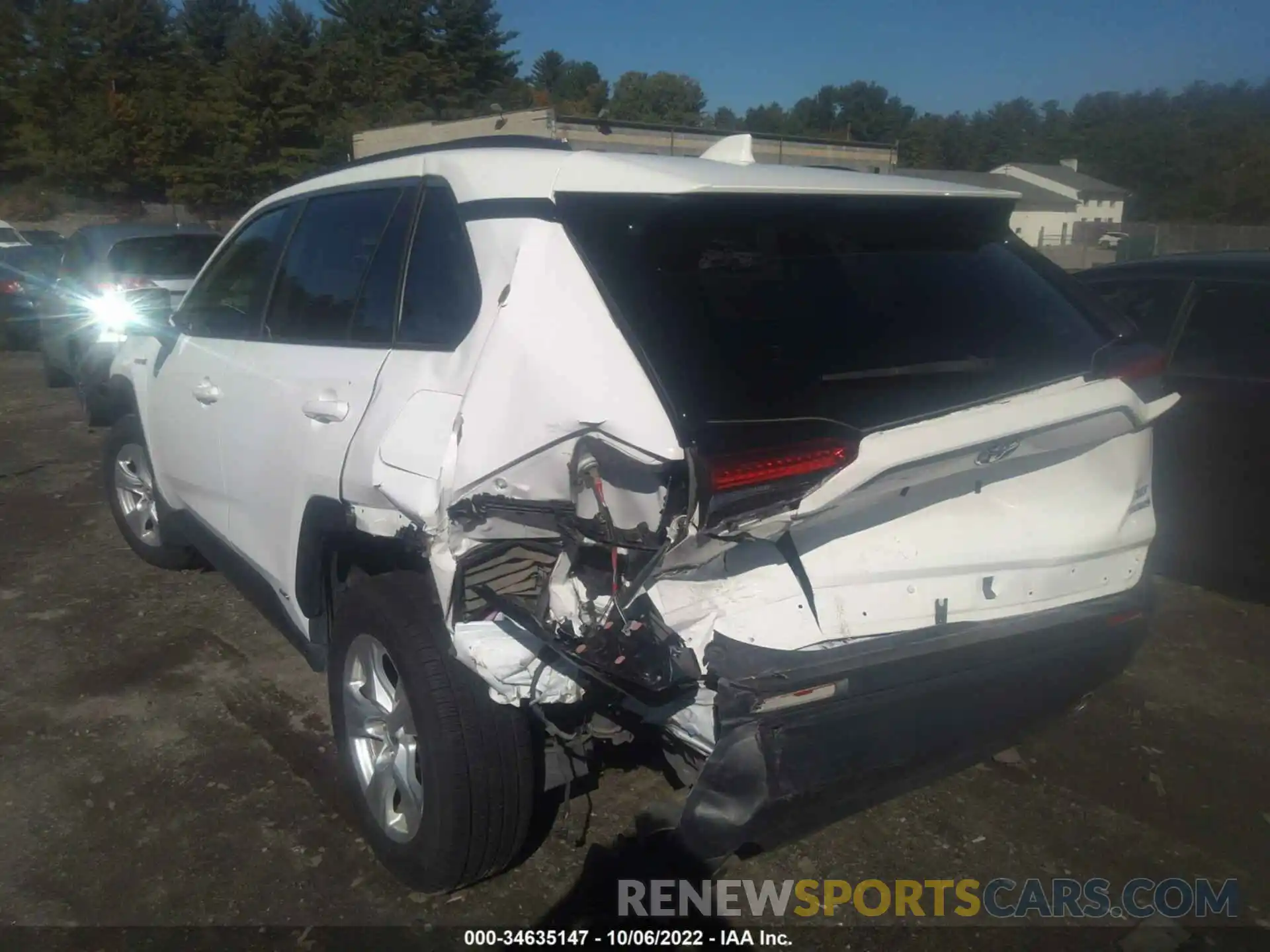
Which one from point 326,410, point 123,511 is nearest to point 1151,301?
point 326,410

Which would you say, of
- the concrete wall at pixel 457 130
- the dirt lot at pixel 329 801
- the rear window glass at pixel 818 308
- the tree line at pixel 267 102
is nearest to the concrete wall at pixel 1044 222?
the tree line at pixel 267 102

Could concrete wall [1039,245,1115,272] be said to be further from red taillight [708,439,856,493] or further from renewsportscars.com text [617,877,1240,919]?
red taillight [708,439,856,493]

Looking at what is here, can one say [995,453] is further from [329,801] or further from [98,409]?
[98,409]

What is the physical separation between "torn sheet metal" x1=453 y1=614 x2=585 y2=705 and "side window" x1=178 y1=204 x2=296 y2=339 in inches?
74.5

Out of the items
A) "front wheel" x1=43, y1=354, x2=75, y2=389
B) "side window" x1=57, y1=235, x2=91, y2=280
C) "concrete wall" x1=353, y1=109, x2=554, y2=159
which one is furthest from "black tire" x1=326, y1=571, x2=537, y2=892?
"front wheel" x1=43, y1=354, x2=75, y2=389

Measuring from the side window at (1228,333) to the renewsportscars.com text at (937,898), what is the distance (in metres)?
2.75

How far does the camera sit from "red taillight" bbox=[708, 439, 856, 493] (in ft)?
6.73

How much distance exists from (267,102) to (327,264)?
158ft

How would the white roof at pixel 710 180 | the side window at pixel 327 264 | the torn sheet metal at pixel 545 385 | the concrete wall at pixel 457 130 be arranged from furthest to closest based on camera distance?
1. the concrete wall at pixel 457 130
2. the side window at pixel 327 264
3. the white roof at pixel 710 180
4. the torn sheet metal at pixel 545 385

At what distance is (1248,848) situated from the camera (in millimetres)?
3074

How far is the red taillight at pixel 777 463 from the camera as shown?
2051 millimetres

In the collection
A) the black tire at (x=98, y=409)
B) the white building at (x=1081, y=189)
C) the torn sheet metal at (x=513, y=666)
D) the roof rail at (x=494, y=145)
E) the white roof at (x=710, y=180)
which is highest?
the roof rail at (x=494, y=145)

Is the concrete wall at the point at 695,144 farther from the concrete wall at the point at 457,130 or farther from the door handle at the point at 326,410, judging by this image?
the door handle at the point at 326,410

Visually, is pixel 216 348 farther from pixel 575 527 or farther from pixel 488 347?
pixel 575 527
